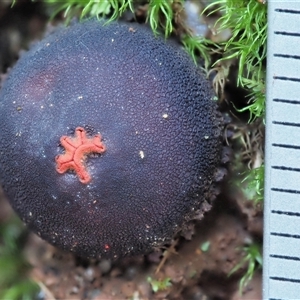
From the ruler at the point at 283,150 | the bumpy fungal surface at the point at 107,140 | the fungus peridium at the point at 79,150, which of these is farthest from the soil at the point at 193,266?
the fungus peridium at the point at 79,150

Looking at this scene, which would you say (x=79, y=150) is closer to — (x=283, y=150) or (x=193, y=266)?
A: (x=283, y=150)

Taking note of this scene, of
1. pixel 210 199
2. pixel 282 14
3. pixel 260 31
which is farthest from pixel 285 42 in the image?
pixel 210 199

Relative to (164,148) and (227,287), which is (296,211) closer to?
(164,148)

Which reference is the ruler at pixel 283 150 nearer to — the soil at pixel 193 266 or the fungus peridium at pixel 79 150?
the soil at pixel 193 266

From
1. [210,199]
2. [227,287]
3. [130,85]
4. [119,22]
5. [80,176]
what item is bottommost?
[227,287]

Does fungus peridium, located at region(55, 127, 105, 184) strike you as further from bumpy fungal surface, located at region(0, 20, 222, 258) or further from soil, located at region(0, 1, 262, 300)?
soil, located at region(0, 1, 262, 300)

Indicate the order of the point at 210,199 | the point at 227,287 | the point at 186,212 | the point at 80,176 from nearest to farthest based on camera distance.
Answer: the point at 80,176, the point at 186,212, the point at 210,199, the point at 227,287
